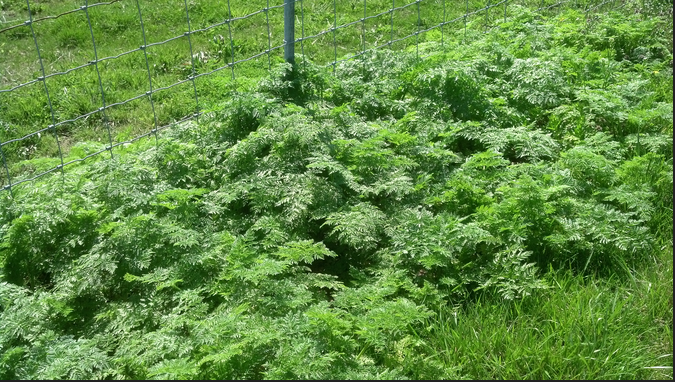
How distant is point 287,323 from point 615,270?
6.30ft

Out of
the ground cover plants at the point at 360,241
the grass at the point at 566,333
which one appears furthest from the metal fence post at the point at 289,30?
the grass at the point at 566,333

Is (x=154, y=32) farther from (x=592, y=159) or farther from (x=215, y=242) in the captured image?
(x=592, y=159)

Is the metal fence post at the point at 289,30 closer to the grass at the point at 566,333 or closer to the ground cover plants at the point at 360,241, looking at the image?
the ground cover plants at the point at 360,241

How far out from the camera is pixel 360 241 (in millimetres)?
4094

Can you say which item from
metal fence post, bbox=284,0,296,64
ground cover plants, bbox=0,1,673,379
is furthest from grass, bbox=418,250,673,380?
metal fence post, bbox=284,0,296,64

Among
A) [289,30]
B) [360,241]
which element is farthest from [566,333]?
[289,30]

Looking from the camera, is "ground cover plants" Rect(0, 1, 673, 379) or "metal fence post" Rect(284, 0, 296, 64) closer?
"ground cover plants" Rect(0, 1, 673, 379)

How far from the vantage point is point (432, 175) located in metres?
4.67

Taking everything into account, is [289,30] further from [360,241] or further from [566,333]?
[566,333]

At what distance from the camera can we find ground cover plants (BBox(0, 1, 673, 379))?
3.52 meters

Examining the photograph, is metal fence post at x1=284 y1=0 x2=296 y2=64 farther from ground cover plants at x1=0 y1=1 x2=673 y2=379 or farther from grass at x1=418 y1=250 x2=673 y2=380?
grass at x1=418 y1=250 x2=673 y2=380

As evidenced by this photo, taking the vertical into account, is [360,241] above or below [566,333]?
above

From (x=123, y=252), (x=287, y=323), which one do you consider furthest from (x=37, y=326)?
(x=287, y=323)

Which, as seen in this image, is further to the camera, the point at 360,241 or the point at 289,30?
the point at 289,30
